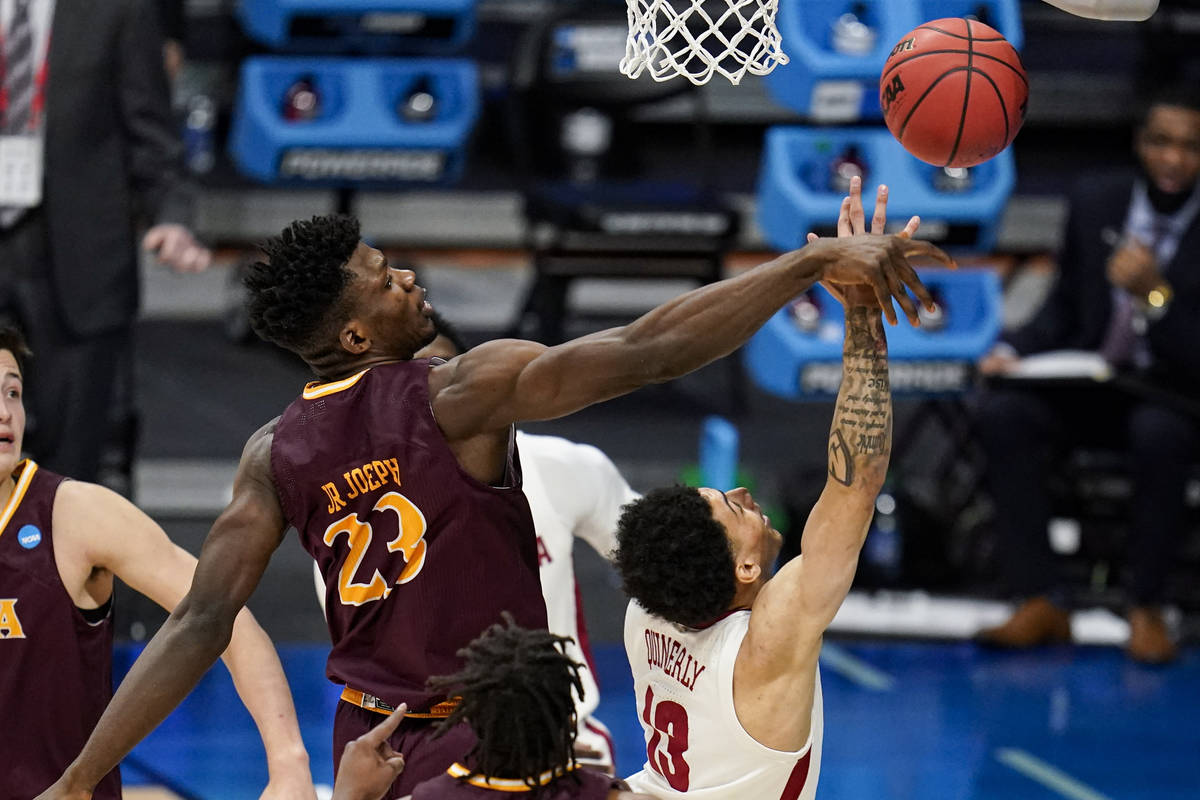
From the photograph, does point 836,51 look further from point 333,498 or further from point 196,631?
point 196,631

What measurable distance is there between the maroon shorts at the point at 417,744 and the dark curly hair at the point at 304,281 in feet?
2.25

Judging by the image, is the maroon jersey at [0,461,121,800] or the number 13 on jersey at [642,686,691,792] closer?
the number 13 on jersey at [642,686,691,792]

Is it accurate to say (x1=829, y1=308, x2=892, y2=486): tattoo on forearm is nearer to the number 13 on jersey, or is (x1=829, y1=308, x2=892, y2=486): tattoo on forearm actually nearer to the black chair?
the number 13 on jersey

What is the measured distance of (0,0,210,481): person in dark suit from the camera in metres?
5.74

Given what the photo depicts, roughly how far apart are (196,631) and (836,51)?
439 cm

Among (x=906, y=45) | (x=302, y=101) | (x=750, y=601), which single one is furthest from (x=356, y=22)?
(x=750, y=601)

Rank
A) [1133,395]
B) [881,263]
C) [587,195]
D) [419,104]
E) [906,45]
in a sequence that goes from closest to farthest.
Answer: [881,263] < [906,45] < [1133,395] < [419,104] < [587,195]

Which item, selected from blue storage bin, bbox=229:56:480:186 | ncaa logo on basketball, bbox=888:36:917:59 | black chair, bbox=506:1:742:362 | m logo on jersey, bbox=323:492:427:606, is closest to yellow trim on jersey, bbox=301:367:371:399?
m logo on jersey, bbox=323:492:427:606

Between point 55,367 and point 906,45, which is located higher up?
point 906,45

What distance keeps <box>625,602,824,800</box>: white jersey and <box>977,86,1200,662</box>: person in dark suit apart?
3.88 meters

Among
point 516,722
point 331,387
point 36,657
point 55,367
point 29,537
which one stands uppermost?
point 331,387

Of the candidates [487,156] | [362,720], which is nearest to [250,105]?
[487,156]

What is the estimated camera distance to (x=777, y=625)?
3070 mm

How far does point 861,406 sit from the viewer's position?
10.2ft
